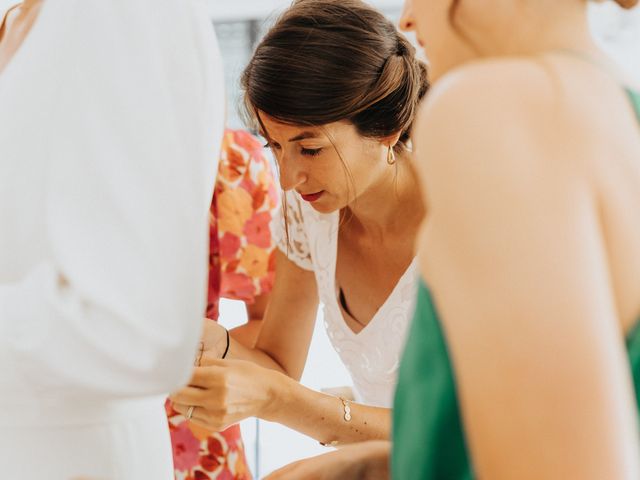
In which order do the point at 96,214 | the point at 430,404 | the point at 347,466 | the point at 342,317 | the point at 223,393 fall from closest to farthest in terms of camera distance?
the point at 430,404, the point at 96,214, the point at 347,466, the point at 223,393, the point at 342,317

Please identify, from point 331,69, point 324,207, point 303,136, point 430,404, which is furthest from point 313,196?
point 430,404

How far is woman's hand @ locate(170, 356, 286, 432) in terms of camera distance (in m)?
1.25

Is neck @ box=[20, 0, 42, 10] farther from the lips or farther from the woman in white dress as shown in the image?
the lips

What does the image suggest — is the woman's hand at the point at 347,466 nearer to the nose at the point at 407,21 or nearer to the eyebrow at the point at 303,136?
the nose at the point at 407,21

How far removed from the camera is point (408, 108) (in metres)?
1.59

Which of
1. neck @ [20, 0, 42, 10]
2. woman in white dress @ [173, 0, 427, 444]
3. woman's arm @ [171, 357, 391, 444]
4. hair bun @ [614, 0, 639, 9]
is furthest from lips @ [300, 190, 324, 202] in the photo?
hair bun @ [614, 0, 639, 9]

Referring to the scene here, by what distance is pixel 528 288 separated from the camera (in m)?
0.53

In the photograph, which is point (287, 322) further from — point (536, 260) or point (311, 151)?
point (536, 260)

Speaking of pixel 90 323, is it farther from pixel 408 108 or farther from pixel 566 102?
pixel 408 108

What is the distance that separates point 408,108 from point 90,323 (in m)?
0.99

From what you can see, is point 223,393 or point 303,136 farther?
point 303,136

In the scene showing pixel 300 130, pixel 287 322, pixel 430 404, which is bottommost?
pixel 287 322

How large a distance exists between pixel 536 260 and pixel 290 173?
0.99m

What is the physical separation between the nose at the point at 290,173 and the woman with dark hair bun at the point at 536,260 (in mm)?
907
